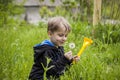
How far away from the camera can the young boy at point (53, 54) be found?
333 cm

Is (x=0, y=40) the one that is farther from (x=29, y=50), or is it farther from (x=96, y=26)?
(x=96, y=26)

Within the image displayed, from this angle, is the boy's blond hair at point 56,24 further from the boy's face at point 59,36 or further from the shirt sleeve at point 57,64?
the shirt sleeve at point 57,64

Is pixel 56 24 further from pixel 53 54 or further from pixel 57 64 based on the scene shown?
pixel 57 64

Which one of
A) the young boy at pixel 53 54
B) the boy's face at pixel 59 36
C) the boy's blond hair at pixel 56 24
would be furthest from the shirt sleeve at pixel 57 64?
the boy's blond hair at pixel 56 24

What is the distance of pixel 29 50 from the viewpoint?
509 cm

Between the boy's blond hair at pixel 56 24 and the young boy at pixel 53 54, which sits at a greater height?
the boy's blond hair at pixel 56 24

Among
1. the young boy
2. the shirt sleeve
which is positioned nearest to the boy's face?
the young boy

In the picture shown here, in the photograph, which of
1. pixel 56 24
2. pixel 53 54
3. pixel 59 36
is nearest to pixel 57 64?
pixel 53 54

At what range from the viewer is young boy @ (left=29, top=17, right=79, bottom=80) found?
333 centimetres

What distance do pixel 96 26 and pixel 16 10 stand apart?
4.91 m

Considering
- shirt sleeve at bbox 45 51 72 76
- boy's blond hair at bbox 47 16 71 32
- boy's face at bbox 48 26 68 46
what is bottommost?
shirt sleeve at bbox 45 51 72 76

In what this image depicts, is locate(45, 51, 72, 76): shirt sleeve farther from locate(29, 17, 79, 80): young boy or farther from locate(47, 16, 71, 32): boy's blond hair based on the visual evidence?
locate(47, 16, 71, 32): boy's blond hair

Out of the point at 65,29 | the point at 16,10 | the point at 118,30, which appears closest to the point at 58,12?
the point at 16,10

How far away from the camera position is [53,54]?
11.1 feet
